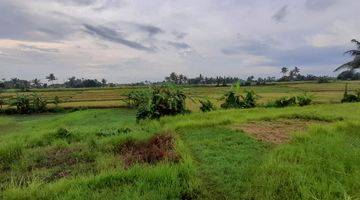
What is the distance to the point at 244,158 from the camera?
23.8 ft

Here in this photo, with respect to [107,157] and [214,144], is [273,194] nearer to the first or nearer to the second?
[214,144]

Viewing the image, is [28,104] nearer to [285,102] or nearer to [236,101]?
[236,101]

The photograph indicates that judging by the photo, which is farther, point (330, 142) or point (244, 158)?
point (330, 142)

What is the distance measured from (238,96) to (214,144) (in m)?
11.6

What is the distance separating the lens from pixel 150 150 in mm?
8719

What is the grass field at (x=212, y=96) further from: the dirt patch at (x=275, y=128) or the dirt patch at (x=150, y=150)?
the dirt patch at (x=150, y=150)

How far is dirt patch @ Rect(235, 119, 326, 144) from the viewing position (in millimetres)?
9234

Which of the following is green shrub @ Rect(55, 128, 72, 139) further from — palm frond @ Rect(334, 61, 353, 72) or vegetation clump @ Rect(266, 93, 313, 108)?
palm frond @ Rect(334, 61, 353, 72)

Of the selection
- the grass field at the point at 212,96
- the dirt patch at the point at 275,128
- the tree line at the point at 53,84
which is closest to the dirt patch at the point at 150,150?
the dirt patch at the point at 275,128

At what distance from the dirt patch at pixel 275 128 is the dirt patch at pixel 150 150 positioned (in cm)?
200

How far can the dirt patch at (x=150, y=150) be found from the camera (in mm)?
7747

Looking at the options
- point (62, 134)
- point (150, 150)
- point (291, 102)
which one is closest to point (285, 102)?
point (291, 102)

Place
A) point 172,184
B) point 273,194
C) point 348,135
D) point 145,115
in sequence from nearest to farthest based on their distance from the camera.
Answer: point 273,194, point 172,184, point 348,135, point 145,115

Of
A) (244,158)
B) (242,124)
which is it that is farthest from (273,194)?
(242,124)
